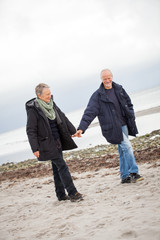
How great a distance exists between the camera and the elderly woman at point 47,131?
4234 mm

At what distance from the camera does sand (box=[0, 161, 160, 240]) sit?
2.71 metres

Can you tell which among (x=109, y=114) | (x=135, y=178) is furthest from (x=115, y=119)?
(x=135, y=178)

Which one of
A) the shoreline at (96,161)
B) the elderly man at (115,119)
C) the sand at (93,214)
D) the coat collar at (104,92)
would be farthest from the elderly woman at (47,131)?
the shoreline at (96,161)

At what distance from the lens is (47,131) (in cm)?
428

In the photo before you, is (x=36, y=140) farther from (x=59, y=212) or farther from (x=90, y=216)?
(x=90, y=216)

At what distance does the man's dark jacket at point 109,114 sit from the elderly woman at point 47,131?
528mm

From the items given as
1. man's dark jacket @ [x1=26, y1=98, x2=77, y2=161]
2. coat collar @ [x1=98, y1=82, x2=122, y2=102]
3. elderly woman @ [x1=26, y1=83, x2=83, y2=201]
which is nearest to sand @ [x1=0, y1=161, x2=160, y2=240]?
elderly woman @ [x1=26, y1=83, x2=83, y2=201]

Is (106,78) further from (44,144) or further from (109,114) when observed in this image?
(44,144)

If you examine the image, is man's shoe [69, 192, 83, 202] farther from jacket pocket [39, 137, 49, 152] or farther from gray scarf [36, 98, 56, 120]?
gray scarf [36, 98, 56, 120]

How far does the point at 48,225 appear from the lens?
3.47 meters

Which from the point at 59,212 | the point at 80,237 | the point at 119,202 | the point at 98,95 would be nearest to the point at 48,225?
the point at 59,212

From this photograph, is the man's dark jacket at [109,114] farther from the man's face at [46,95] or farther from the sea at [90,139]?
the sea at [90,139]

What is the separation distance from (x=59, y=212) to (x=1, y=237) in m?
1.00

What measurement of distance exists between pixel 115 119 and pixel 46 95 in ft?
4.81
